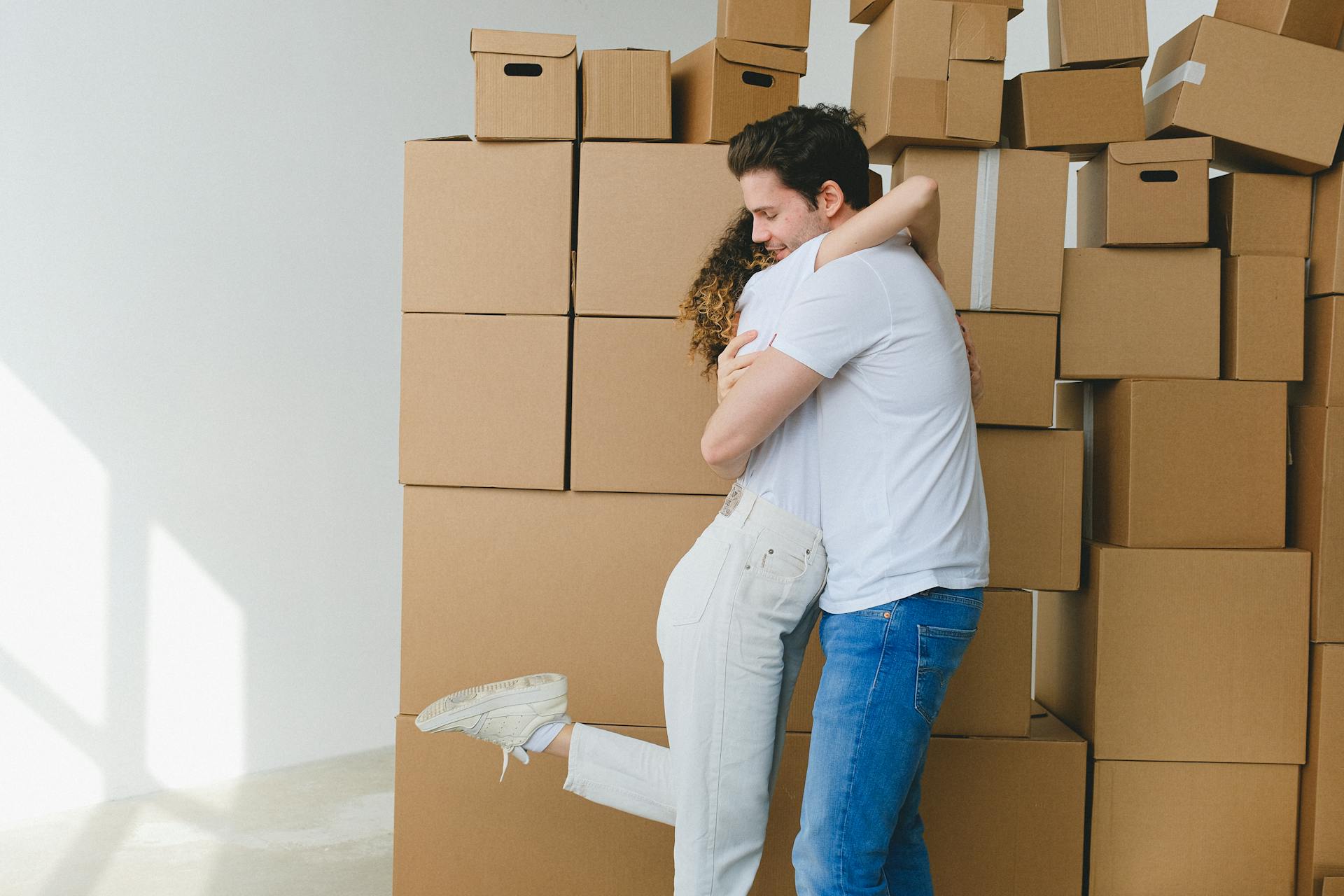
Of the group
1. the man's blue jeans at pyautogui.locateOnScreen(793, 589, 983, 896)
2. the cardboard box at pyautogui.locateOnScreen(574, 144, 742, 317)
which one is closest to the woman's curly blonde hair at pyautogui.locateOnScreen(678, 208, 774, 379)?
the cardboard box at pyautogui.locateOnScreen(574, 144, 742, 317)

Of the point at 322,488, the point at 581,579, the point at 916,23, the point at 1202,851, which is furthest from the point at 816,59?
Answer: the point at 1202,851

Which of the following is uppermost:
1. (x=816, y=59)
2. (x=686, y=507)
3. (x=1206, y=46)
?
(x=816, y=59)

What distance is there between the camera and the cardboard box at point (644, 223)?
5.38ft

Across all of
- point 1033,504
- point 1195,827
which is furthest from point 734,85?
point 1195,827

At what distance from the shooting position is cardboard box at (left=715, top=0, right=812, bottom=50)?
5.38ft

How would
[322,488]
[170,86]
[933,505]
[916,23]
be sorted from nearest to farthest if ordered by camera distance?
1. [933,505]
2. [916,23]
3. [170,86]
4. [322,488]

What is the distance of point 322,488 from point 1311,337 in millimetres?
2243

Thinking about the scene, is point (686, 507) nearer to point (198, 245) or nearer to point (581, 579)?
point (581, 579)

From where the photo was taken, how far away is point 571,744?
1.41m

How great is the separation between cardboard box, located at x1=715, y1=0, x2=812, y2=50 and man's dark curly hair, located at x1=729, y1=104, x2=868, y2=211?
1.47ft

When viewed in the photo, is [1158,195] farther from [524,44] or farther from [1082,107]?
[524,44]

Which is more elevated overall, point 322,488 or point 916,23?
point 916,23

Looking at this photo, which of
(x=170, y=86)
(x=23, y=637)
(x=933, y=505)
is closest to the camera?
(x=933, y=505)

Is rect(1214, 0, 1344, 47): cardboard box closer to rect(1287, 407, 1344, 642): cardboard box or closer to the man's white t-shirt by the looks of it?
rect(1287, 407, 1344, 642): cardboard box
